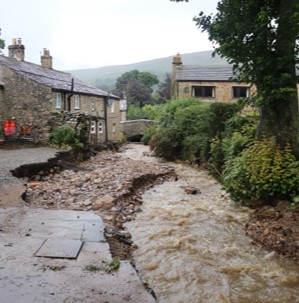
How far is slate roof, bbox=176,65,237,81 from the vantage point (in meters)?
30.9

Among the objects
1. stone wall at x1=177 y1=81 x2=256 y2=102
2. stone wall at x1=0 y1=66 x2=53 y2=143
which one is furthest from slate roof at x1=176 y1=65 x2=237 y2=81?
stone wall at x1=0 y1=66 x2=53 y2=143

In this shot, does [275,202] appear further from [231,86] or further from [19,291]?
[231,86]

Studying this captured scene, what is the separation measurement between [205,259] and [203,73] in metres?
27.3

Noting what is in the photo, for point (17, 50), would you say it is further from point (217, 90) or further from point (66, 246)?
point (66, 246)

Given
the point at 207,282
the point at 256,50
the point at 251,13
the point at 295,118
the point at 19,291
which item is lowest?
the point at 207,282

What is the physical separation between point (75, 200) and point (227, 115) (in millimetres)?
9871

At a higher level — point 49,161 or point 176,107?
point 176,107

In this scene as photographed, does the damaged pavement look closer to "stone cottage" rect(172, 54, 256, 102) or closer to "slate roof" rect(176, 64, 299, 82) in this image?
"stone cottage" rect(172, 54, 256, 102)

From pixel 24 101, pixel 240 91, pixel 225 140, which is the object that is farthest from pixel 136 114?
pixel 225 140

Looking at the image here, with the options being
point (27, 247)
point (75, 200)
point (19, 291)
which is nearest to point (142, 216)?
point (75, 200)

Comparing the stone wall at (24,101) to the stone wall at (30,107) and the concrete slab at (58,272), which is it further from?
the concrete slab at (58,272)

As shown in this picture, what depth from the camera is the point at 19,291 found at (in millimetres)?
4195

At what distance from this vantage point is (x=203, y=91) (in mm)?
31188

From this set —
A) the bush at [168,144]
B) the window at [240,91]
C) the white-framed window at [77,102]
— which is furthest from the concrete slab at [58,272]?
the window at [240,91]
